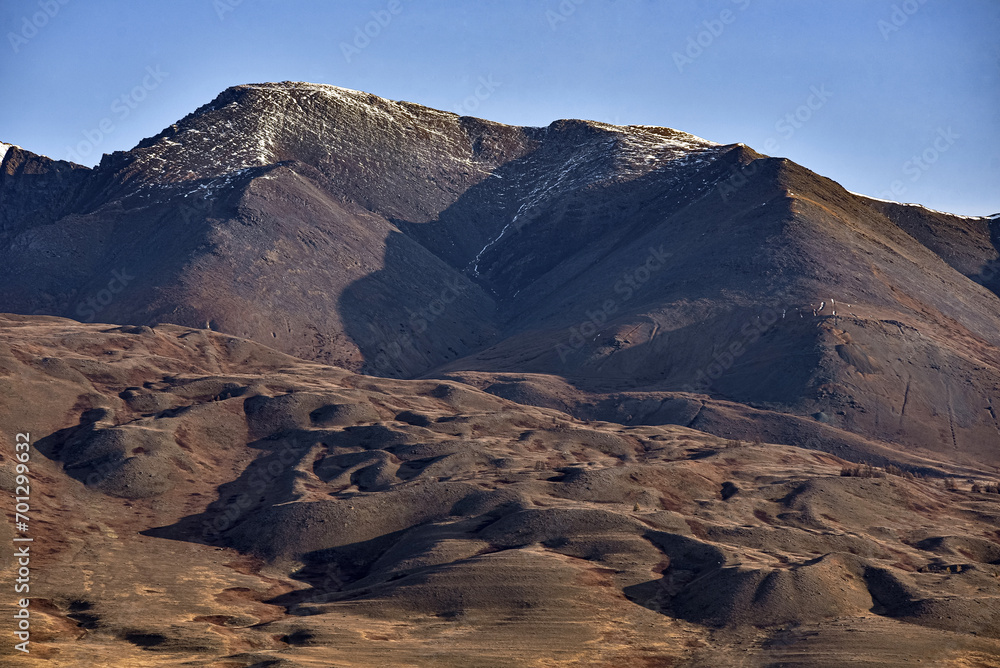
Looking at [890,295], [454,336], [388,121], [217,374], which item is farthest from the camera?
[388,121]

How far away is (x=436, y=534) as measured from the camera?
3881cm

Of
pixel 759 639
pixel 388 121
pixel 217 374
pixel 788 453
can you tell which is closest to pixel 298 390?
pixel 217 374

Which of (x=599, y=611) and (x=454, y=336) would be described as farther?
(x=454, y=336)

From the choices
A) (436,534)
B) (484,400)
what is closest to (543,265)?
(484,400)

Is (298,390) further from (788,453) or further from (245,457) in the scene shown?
(788,453)

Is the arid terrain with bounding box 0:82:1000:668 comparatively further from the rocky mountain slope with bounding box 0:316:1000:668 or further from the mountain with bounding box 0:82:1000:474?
the mountain with bounding box 0:82:1000:474

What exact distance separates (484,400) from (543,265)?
137 ft

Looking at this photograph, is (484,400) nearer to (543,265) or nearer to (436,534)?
(436,534)

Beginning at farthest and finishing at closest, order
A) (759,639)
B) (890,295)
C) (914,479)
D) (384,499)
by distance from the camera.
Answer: (890,295) → (914,479) → (384,499) → (759,639)

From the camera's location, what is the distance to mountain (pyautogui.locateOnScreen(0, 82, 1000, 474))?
68688mm

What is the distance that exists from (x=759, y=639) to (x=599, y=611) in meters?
4.99

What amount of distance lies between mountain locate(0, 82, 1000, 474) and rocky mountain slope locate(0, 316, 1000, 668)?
373 inches

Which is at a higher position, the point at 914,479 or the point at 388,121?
the point at 388,121

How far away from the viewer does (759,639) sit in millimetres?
31094
